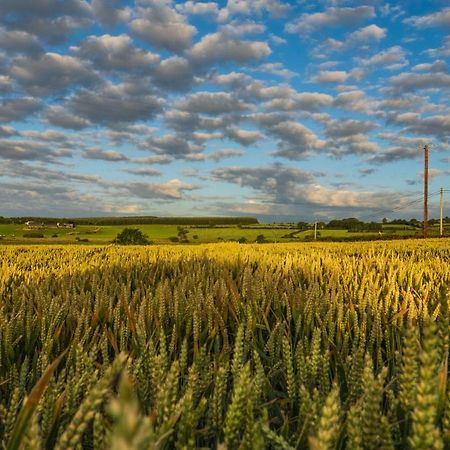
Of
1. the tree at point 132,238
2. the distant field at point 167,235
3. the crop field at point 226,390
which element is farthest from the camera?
the distant field at point 167,235

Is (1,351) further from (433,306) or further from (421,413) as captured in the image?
(433,306)

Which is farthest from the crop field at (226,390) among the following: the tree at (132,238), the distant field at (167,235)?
the distant field at (167,235)

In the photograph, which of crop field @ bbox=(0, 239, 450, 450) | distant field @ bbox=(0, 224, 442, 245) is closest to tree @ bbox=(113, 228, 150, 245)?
distant field @ bbox=(0, 224, 442, 245)

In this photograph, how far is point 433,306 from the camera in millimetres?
2480

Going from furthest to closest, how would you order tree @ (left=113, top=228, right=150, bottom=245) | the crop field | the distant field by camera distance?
the distant field
tree @ (left=113, top=228, right=150, bottom=245)
the crop field

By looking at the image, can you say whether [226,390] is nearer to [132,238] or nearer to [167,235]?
[132,238]

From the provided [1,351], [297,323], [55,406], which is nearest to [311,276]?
[297,323]

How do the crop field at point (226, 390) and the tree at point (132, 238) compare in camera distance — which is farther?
the tree at point (132, 238)

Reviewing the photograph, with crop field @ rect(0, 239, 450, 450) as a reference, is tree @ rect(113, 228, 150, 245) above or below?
below

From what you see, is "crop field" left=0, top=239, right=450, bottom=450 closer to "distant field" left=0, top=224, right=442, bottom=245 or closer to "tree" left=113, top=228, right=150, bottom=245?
"tree" left=113, top=228, right=150, bottom=245

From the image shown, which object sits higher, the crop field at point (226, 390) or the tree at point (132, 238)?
the crop field at point (226, 390)

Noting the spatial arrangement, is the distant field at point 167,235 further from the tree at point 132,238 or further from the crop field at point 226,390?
the crop field at point 226,390

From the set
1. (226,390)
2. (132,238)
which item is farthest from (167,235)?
(226,390)

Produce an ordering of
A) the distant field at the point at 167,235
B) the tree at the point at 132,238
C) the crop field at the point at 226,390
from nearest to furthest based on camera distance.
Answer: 1. the crop field at the point at 226,390
2. the tree at the point at 132,238
3. the distant field at the point at 167,235
